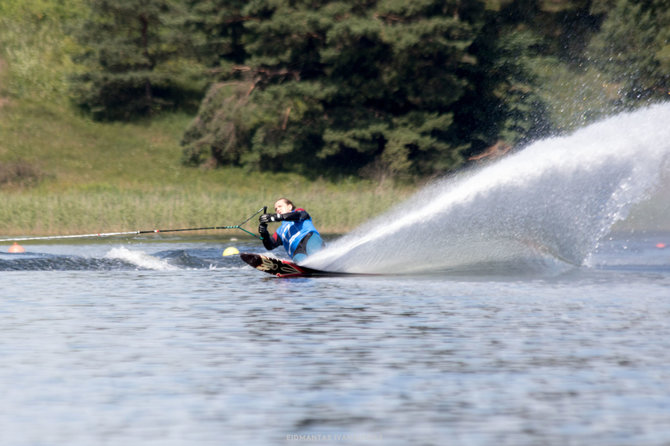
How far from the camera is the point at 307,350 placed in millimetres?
11836

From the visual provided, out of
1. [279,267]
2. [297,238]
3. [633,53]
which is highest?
[633,53]

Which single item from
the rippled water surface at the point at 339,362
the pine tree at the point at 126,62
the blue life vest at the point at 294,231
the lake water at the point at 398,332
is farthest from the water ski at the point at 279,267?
the pine tree at the point at 126,62

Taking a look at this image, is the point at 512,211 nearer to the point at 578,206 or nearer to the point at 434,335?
the point at 578,206

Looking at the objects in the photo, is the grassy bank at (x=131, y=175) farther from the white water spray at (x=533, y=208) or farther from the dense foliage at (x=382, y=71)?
the white water spray at (x=533, y=208)

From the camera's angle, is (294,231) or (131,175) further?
(131,175)

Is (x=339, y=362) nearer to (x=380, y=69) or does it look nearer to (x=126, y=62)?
(x=380, y=69)

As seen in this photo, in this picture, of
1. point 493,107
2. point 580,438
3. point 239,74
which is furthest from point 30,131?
point 580,438

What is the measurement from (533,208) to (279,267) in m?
5.63

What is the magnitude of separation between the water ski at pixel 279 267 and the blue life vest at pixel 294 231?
1.08 meters

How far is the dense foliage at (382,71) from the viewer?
2074 inches

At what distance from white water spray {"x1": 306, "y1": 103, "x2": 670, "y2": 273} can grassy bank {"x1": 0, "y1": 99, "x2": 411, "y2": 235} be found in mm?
13204

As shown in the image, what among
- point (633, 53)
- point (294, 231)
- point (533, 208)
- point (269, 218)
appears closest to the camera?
point (269, 218)

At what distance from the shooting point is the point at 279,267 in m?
20.4

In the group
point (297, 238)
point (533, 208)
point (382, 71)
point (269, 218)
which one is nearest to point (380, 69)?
point (382, 71)
